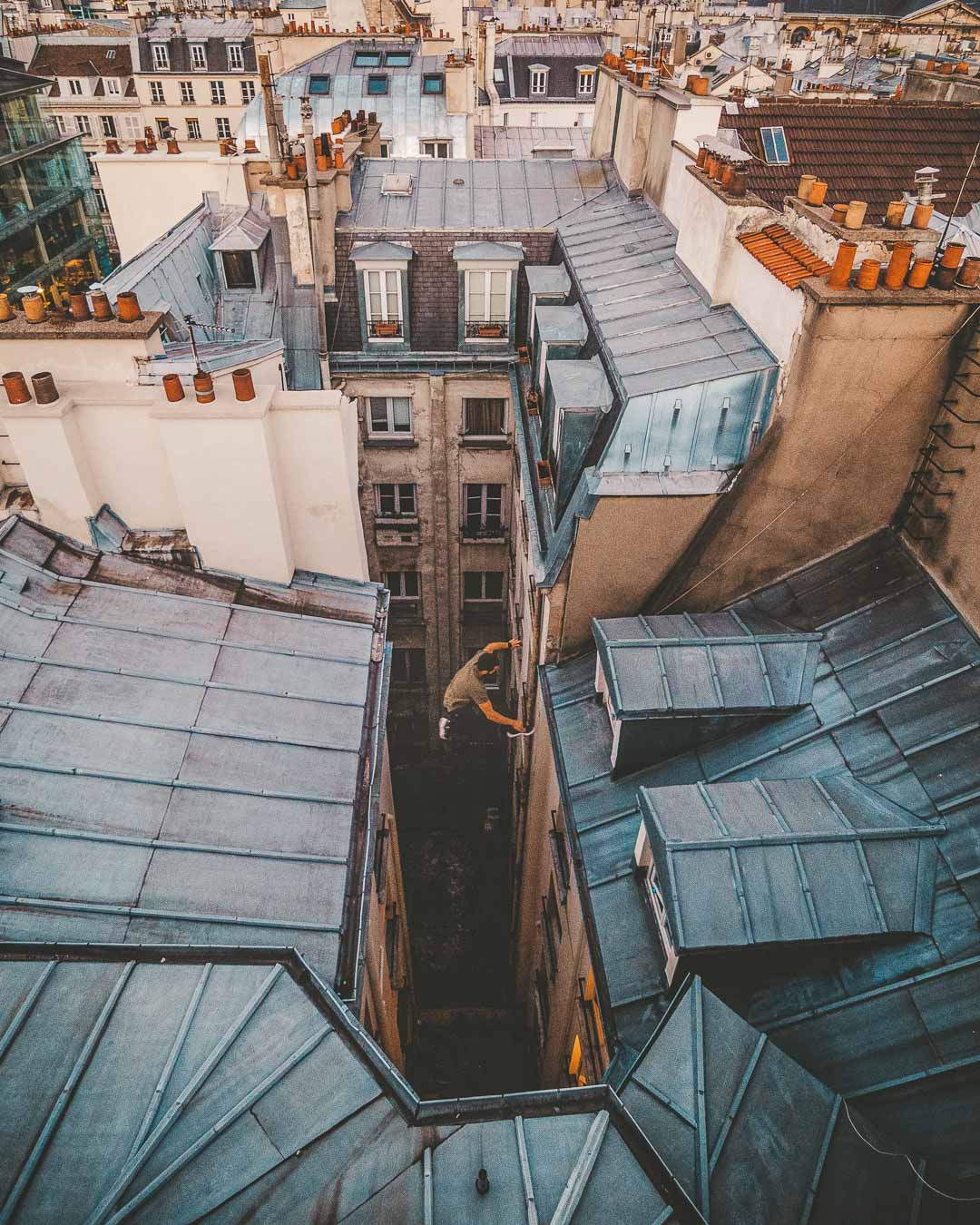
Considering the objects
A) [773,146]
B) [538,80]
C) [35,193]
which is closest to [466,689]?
[773,146]

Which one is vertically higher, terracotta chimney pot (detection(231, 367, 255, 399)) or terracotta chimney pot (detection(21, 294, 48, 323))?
terracotta chimney pot (detection(21, 294, 48, 323))

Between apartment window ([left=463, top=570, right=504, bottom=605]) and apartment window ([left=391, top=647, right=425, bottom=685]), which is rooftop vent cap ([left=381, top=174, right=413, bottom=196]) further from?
apartment window ([left=391, top=647, right=425, bottom=685])

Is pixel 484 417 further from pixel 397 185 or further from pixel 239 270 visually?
pixel 239 270

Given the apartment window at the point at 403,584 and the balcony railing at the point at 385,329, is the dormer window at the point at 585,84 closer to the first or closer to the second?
the balcony railing at the point at 385,329

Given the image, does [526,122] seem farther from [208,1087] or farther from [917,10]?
[208,1087]

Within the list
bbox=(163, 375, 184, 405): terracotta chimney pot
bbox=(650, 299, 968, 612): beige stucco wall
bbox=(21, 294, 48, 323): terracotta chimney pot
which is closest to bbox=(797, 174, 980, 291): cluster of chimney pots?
bbox=(650, 299, 968, 612): beige stucco wall
